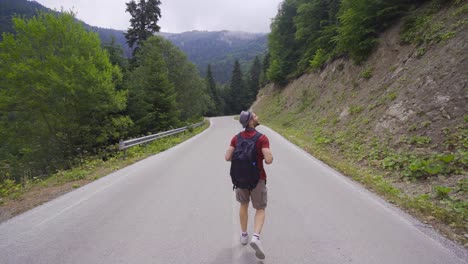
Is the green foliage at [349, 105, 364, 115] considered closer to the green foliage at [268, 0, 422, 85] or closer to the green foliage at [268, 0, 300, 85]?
the green foliage at [268, 0, 422, 85]

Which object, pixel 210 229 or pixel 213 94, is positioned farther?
pixel 213 94

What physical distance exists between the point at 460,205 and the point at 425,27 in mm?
10341

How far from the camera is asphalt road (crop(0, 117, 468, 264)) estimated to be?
3244 mm

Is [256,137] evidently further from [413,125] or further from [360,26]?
[360,26]

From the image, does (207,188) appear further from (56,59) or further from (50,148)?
(50,148)

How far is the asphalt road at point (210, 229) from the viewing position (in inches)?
128

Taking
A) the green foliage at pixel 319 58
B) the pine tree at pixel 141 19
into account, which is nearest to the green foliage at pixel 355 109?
the green foliage at pixel 319 58

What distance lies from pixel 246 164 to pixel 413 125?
732 centimetres

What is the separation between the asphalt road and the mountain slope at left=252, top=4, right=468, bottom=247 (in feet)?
2.93

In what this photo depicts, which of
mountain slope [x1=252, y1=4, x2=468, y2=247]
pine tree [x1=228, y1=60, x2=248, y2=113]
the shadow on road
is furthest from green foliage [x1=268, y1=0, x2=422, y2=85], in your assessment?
pine tree [x1=228, y1=60, x2=248, y2=113]

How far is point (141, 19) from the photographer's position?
3094 centimetres

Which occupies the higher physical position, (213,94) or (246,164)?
(246,164)

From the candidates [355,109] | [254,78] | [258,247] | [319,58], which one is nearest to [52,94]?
[258,247]

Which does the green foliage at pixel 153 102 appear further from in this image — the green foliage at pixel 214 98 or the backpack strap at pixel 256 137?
the green foliage at pixel 214 98
